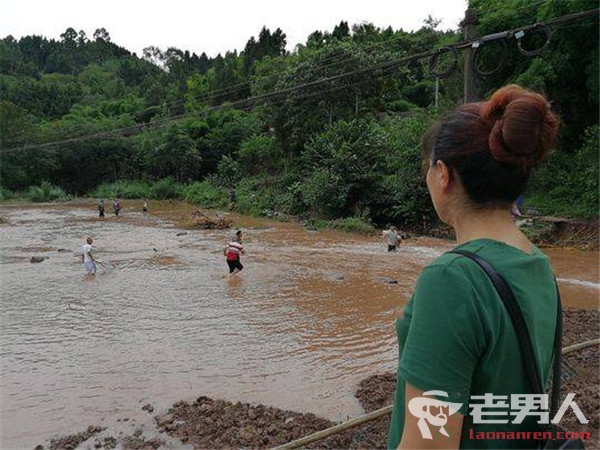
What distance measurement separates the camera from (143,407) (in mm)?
6000

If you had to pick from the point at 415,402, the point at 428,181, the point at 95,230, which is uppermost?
the point at 428,181

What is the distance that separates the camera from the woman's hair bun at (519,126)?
1.24 meters

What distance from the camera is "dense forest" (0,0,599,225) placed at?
1942cm

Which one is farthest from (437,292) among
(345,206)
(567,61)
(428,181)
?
(345,206)

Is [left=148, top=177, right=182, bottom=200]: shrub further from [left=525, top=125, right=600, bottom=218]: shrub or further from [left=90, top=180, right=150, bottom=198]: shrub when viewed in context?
[left=525, top=125, right=600, bottom=218]: shrub

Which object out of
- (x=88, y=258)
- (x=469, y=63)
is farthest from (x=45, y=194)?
(x=469, y=63)

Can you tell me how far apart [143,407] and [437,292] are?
18.8 feet

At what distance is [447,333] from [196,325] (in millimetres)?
9027

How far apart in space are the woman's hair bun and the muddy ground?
3690 millimetres

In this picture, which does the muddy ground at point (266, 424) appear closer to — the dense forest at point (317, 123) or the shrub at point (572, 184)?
the dense forest at point (317, 123)

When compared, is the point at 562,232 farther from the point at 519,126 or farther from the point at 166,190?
the point at 166,190

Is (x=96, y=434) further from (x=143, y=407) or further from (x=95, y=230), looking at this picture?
(x=95, y=230)

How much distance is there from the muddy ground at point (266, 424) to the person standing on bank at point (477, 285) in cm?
347

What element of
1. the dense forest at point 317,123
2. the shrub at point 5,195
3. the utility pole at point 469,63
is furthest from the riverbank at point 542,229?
the shrub at point 5,195
